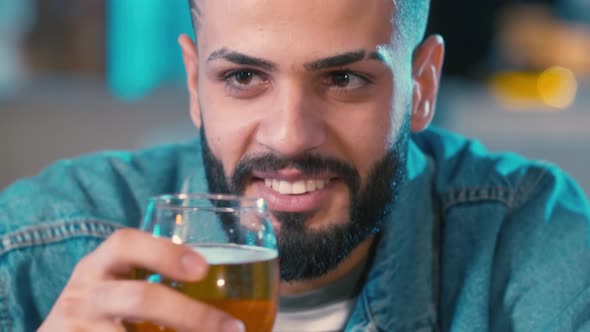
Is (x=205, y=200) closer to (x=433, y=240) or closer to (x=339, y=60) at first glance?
(x=339, y=60)

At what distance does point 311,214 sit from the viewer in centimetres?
143

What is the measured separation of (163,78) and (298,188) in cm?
277

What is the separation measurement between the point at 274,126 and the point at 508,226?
0.55m

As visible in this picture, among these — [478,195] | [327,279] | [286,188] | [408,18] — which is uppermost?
[408,18]

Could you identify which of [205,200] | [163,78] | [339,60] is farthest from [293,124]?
[163,78]

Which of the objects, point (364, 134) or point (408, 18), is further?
point (408, 18)

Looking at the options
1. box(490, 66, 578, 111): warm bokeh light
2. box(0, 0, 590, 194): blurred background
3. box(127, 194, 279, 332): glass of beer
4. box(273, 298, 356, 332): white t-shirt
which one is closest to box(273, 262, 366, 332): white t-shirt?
box(273, 298, 356, 332): white t-shirt

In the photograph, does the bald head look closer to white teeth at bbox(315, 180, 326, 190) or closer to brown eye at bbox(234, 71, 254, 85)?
brown eye at bbox(234, 71, 254, 85)

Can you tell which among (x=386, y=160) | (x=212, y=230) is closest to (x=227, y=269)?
(x=212, y=230)

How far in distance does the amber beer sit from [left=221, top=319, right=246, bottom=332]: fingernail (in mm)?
32

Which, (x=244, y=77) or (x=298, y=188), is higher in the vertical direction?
(x=244, y=77)

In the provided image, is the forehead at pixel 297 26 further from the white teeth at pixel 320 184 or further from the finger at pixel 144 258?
the finger at pixel 144 258

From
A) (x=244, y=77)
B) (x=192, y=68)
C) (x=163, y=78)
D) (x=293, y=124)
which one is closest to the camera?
(x=293, y=124)

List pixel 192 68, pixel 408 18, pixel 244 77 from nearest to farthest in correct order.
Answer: pixel 244 77 < pixel 408 18 < pixel 192 68
